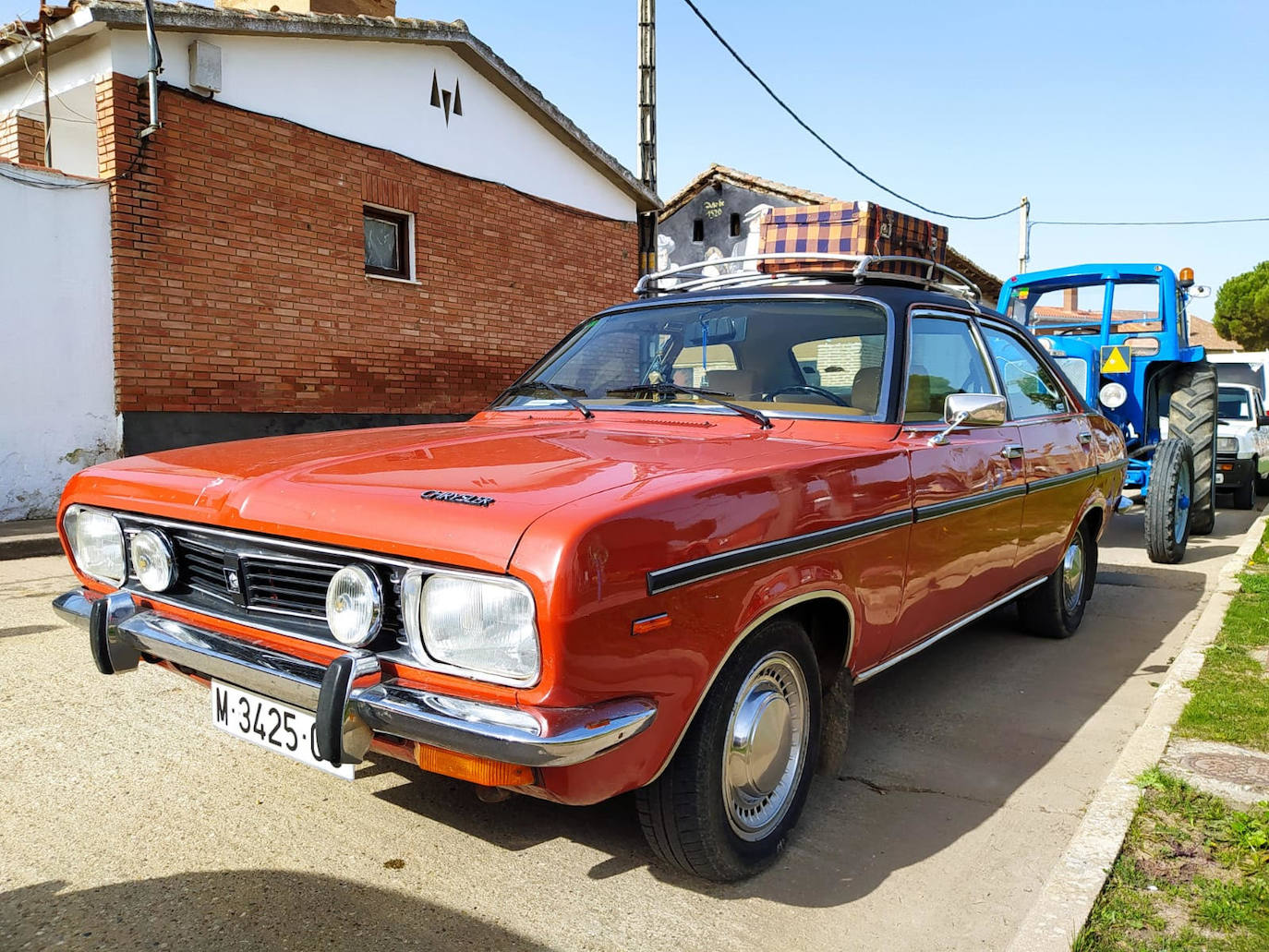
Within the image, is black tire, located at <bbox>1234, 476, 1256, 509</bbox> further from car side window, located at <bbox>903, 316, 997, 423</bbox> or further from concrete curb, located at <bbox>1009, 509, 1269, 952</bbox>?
car side window, located at <bbox>903, 316, 997, 423</bbox>

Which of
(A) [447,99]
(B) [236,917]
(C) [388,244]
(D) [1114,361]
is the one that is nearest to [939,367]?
(B) [236,917]

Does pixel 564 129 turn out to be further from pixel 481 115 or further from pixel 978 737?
pixel 978 737

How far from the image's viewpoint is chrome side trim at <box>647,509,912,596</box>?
2.09 meters

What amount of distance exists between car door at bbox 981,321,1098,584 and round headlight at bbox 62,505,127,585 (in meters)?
3.39

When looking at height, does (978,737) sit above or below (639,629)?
below

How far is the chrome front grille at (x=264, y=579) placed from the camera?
2193 millimetres

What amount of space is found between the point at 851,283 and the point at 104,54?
7.36 metres

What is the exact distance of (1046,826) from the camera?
2.91 m

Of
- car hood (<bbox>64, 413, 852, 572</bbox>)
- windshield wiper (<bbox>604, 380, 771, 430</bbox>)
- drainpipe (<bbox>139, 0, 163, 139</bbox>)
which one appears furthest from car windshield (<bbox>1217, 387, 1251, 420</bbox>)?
drainpipe (<bbox>139, 0, 163, 139</bbox>)

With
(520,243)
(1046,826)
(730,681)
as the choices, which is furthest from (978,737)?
(520,243)

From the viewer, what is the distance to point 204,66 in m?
8.34

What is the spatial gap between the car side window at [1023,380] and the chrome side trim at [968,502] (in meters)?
0.42

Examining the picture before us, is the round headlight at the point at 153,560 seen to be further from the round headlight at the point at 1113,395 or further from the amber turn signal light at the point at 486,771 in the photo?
the round headlight at the point at 1113,395

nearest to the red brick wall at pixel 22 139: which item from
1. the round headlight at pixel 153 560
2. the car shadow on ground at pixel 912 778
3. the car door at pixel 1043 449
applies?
the round headlight at pixel 153 560
